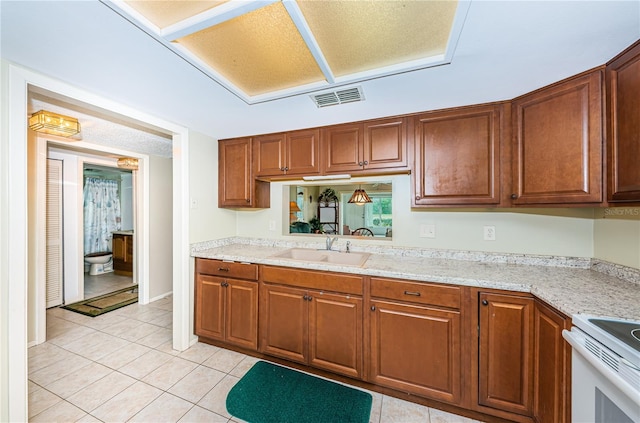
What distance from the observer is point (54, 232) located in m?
3.21

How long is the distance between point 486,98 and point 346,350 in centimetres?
206

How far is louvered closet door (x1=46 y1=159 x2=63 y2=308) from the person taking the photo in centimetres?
315

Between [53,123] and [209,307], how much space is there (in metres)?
1.98

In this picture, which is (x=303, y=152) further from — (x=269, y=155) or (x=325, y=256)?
(x=325, y=256)

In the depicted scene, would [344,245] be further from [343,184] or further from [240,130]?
[240,130]

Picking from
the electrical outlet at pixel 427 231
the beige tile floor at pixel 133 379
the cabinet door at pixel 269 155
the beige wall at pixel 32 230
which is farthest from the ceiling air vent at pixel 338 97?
the beige wall at pixel 32 230

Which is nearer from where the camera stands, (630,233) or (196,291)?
(630,233)

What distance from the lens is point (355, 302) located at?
1813mm

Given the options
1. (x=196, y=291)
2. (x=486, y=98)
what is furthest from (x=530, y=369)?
(x=196, y=291)

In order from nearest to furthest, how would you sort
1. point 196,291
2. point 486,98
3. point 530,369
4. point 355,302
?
1. point 530,369
2. point 486,98
3. point 355,302
4. point 196,291

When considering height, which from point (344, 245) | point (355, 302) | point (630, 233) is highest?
point (630, 233)

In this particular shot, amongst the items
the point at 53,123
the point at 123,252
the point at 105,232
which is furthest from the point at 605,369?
the point at 105,232

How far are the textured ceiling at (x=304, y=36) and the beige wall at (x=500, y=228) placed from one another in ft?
3.81

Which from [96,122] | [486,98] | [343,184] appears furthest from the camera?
[343,184]
